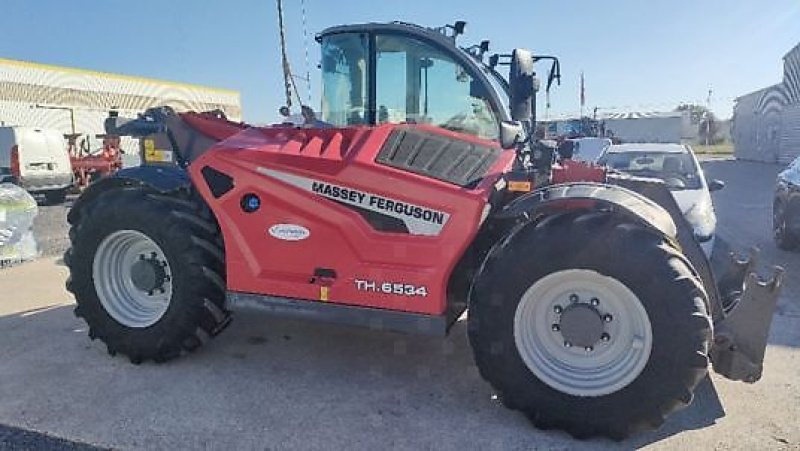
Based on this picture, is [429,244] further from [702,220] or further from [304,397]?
[702,220]

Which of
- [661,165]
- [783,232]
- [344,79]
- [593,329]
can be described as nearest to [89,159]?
[661,165]

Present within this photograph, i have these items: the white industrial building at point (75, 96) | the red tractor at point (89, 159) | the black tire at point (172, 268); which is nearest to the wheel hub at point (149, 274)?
the black tire at point (172, 268)

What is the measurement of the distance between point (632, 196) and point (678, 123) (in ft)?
124

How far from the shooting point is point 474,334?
3326 millimetres

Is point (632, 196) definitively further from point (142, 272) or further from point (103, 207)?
point (103, 207)

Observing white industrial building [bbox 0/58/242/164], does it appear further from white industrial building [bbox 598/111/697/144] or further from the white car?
white industrial building [bbox 598/111/697/144]

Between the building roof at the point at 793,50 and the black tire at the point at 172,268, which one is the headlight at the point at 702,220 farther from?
the building roof at the point at 793,50

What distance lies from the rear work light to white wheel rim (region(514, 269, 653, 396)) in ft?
53.8

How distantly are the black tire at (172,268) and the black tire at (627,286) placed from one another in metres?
1.99

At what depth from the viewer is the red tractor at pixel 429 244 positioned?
10.3 ft

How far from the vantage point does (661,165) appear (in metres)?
9.10

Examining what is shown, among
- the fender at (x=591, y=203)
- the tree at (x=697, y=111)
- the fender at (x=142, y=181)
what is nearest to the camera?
the fender at (x=591, y=203)

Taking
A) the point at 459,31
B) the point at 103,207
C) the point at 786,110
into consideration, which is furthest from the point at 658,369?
the point at 786,110

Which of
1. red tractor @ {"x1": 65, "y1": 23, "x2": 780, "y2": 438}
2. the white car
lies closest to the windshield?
the white car
